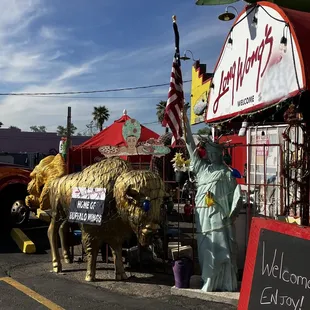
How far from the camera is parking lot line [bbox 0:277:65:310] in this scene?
15.9 ft

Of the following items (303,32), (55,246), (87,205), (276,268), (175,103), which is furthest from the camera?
(55,246)

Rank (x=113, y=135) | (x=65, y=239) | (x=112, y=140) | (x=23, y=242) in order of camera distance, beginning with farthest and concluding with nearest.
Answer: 1. (x=113, y=135)
2. (x=112, y=140)
3. (x=23, y=242)
4. (x=65, y=239)

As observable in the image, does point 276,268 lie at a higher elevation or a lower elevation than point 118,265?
higher

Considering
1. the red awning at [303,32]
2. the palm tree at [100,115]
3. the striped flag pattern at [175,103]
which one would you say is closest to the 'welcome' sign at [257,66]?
the red awning at [303,32]

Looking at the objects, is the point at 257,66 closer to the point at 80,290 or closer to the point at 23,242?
the point at 80,290

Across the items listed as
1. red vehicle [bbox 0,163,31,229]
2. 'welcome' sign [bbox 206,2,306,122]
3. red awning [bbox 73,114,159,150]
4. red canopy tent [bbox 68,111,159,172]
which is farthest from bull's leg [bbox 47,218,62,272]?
red vehicle [bbox 0,163,31,229]

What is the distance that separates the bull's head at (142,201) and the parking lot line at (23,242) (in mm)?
3374

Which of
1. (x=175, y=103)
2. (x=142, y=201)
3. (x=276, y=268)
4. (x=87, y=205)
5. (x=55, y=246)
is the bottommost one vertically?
(x=55, y=246)

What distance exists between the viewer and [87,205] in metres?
5.72

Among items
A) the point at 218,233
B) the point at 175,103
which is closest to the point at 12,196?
the point at 175,103

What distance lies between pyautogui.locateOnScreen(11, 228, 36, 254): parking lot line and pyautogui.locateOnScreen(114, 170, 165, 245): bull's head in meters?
3.37

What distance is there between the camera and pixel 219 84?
19.9 feet

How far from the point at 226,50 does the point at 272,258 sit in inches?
134

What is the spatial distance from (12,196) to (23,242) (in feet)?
8.11
